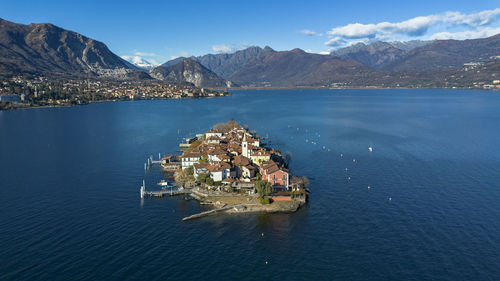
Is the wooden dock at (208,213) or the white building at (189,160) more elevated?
the white building at (189,160)

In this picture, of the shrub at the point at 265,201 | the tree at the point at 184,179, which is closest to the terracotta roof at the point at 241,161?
the tree at the point at 184,179

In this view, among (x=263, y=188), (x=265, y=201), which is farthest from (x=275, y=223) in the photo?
(x=263, y=188)

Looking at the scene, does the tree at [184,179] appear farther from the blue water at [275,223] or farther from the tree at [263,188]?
the tree at [263,188]

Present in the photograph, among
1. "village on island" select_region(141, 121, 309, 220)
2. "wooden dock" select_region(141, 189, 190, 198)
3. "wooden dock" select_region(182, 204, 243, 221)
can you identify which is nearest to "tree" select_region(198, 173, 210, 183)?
"village on island" select_region(141, 121, 309, 220)

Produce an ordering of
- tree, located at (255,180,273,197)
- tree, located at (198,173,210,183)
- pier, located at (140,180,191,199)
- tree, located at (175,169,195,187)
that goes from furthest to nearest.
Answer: tree, located at (175,169,195,187) → tree, located at (198,173,210,183) → pier, located at (140,180,191,199) → tree, located at (255,180,273,197)

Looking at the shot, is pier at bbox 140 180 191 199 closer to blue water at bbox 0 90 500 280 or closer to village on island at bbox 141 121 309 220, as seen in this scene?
village on island at bbox 141 121 309 220

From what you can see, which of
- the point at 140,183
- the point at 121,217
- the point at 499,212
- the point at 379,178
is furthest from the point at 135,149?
the point at 499,212

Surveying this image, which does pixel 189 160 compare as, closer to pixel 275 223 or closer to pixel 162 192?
pixel 162 192

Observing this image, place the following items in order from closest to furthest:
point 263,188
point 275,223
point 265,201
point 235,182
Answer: point 275,223 → point 265,201 → point 263,188 → point 235,182
